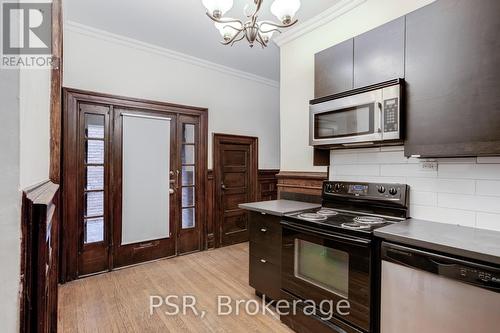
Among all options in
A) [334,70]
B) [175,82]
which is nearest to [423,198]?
[334,70]

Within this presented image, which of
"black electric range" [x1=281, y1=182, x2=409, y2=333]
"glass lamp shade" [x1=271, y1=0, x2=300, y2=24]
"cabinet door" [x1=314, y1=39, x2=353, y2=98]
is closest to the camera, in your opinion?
"black electric range" [x1=281, y1=182, x2=409, y2=333]

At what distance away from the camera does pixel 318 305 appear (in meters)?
1.87

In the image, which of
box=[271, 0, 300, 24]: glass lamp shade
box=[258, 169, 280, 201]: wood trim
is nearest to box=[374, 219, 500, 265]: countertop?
box=[271, 0, 300, 24]: glass lamp shade

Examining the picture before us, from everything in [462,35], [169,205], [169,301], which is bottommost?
[169,301]

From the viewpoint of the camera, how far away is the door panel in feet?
10.4

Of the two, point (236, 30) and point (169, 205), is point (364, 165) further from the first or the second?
point (169, 205)

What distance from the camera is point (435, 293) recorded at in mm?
1321

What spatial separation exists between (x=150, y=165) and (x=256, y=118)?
210cm

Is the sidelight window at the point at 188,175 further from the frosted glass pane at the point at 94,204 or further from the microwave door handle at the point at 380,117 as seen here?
the microwave door handle at the point at 380,117

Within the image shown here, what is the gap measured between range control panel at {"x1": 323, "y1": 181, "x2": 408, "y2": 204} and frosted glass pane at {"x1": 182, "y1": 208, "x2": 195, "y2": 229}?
2138 millimetres

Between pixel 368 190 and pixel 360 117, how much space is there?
2.05 feet

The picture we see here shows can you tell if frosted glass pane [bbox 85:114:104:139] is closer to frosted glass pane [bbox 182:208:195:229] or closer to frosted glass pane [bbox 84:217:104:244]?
frosted glass pane [bbox 84:217:104:244]

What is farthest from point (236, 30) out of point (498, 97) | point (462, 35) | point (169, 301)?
point (169, 301)

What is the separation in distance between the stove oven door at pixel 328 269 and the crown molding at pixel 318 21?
2.09 metres
